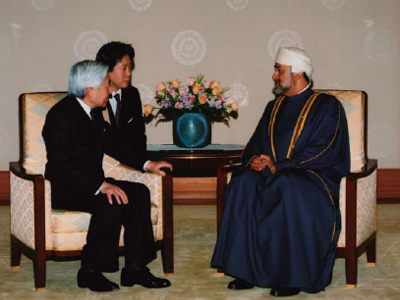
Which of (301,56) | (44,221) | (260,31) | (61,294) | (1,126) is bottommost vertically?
(61,294)

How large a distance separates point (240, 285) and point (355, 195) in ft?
2.59

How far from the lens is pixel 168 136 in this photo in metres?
6.23

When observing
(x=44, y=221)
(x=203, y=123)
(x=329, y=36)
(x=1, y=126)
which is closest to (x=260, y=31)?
(x=329, y=36)

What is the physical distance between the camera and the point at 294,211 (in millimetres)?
3502

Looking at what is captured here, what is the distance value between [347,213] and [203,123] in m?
1.19

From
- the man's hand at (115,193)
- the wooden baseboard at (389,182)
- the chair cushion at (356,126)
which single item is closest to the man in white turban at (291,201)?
the chair cushion at (356,126)

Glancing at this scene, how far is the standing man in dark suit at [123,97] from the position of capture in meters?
4.18

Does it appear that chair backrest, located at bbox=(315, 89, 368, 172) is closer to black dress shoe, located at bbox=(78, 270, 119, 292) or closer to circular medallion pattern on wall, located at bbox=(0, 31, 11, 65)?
black dress shoe, located at bbox=(78, 270, 119, 292)

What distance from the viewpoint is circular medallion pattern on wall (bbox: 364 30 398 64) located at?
6.26 meters

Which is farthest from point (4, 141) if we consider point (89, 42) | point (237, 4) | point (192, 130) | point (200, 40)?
point (192, 130)

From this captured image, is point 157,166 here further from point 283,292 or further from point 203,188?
point 203,188

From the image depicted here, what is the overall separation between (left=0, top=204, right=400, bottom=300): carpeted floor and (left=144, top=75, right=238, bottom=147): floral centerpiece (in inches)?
30.9

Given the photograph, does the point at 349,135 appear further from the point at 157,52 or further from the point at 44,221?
the point at 157,52

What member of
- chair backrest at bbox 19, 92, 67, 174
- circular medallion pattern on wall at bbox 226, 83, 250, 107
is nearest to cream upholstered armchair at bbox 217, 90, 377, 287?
chair backrest at bbox 19, 92, 67, 174
